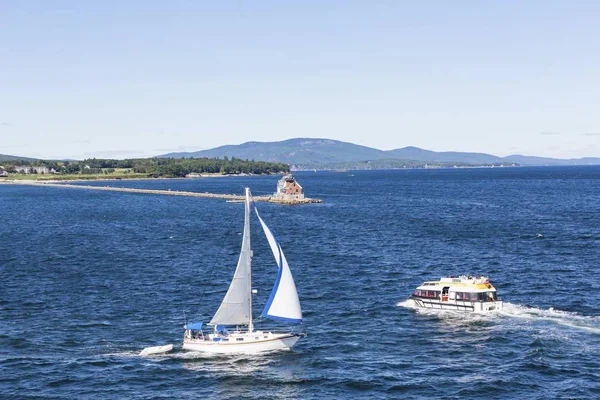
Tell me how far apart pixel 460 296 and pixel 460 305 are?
931mm

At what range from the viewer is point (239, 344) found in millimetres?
56094

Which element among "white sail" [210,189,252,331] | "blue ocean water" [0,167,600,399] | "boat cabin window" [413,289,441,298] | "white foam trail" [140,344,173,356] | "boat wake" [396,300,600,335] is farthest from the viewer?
"boat cabin window" [413,289,441,298]

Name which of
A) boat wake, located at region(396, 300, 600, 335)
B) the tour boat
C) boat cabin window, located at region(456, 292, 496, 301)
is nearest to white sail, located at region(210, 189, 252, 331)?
boat wake, located at region(396, 300, 600, 335)

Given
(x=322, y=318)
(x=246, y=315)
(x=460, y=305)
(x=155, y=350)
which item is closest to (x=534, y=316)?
(x=460, y=305)

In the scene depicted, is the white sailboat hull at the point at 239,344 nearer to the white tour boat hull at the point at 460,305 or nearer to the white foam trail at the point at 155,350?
the white foam trail at the point at 155,350

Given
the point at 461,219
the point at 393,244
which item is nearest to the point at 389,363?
the point at 393,244

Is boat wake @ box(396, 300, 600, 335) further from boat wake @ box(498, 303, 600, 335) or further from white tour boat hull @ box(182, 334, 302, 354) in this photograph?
white tour boat hull @ box(182, 334, 302, 354)

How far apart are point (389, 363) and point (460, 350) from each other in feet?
22.0

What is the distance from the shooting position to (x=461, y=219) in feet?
539

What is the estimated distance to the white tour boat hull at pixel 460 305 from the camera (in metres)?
69.0

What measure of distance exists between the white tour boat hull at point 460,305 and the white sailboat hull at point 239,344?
20.8m

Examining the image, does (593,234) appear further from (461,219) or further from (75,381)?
(75,381)

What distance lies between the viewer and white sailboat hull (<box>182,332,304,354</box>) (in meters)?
56.2

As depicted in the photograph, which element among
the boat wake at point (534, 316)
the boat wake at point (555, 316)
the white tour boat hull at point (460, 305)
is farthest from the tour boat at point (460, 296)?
the boat wake at point (555, 316)
